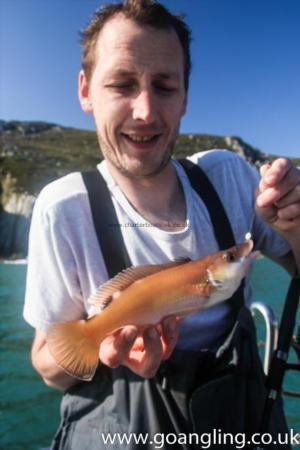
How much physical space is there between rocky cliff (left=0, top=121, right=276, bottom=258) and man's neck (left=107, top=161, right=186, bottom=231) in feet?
187

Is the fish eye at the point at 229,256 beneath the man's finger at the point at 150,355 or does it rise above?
above

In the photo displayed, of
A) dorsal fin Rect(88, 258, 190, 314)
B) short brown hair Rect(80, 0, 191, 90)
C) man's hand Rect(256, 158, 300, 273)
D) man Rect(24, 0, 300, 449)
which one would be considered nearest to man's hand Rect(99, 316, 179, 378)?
dorsal fin Rect(88, 258, 190, 314)

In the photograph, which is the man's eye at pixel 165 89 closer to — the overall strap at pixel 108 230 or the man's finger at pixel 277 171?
the overall strap at pixel 108 230

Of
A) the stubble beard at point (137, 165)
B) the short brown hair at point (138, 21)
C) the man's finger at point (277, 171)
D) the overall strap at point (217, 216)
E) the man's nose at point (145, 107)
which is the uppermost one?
the short brown hair at point (138, 21)

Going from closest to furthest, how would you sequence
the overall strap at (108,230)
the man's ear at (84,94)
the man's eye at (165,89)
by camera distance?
the overall strap at (108,230), the man's eye at (165,89), the man's ear at (84,94)

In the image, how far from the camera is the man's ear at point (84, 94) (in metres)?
2.79

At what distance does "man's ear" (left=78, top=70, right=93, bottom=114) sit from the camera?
2.79 m

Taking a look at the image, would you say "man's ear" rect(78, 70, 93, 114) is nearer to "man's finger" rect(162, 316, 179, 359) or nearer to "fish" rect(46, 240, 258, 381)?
"fish" rect(46, 240, 258, 381)

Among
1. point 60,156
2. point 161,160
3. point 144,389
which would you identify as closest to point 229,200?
point 161,160

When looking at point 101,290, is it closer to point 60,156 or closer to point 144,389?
point 144,389

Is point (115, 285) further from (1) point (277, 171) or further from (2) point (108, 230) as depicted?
(1) point (277, 171)

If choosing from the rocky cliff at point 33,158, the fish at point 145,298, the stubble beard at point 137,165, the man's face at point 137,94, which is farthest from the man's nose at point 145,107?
the rocky cliff at point 33,158

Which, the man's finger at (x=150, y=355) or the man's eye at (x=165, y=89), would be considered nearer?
the man's finger at (x=150, y=355)

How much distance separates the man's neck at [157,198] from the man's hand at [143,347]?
2.36 feet
